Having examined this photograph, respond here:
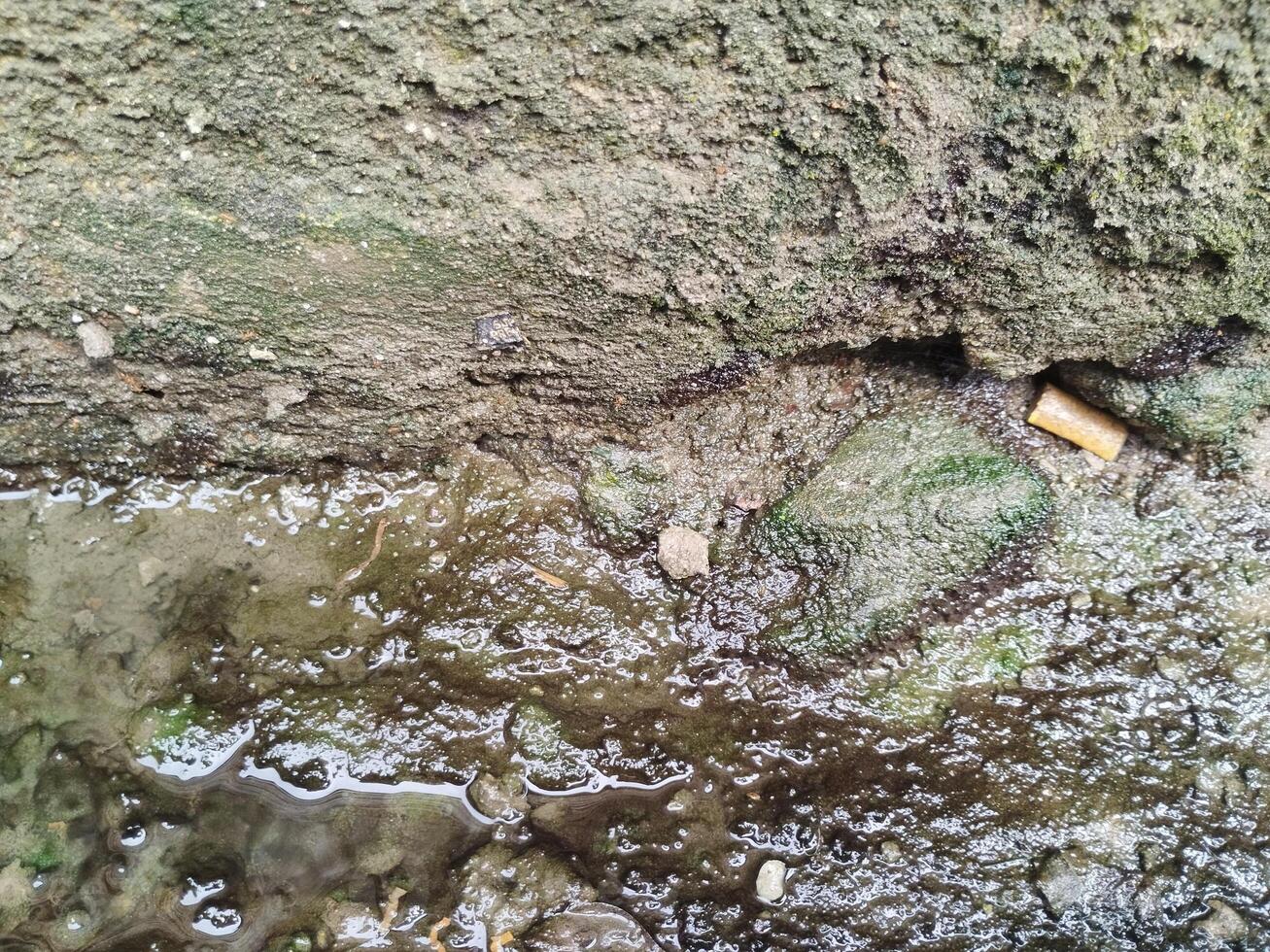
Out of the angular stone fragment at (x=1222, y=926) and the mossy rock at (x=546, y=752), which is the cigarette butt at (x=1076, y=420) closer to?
the angular stone fragment at (x=1222, y=926)

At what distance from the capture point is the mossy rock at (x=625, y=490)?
1.90 m

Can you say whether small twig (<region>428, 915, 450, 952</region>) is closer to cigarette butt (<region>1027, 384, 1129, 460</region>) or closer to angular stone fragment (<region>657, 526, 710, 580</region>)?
angular stone fragment (<region>657, 526, 710, 580</region>)

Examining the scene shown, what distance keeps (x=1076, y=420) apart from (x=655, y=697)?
111cm

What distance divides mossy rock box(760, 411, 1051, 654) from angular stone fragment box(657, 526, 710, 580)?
163mm

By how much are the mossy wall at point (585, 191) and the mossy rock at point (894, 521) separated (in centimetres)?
24

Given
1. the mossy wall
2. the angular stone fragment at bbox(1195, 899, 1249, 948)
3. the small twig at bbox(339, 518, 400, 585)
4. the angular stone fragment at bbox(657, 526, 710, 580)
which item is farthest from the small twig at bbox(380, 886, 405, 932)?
the angular stone fragment at bbox(1195, 899, 1249, 948)

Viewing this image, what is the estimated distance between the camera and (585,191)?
1.45 metres

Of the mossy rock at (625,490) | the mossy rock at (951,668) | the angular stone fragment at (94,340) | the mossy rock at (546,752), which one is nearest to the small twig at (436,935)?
the mossy rock at (546,752)

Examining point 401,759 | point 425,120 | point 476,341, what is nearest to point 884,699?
point 401,759

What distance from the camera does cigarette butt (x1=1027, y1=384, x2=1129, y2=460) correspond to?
75.4 inches

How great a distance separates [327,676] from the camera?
1820 mm

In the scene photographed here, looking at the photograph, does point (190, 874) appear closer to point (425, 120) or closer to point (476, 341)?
point (476, 341)

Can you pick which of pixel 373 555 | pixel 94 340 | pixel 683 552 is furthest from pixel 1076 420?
pixel 94 340

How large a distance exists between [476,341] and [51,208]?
0.72 metres
